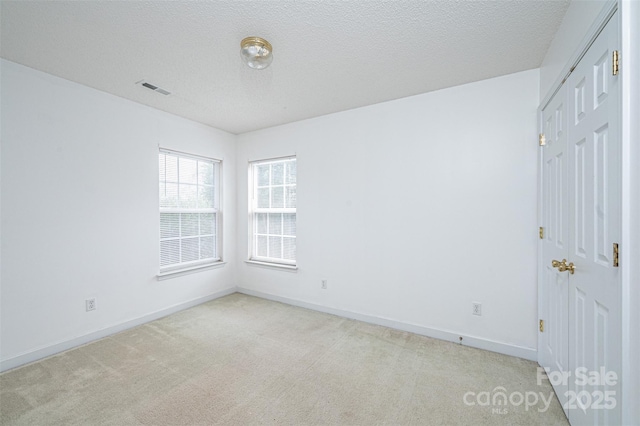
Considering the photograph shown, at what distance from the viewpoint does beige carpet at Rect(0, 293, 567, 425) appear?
169 centimetres

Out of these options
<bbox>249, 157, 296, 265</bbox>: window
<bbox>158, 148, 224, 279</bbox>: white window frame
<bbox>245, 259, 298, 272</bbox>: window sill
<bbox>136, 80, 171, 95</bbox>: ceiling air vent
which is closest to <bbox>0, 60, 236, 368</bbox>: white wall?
<bbox>158, 148, 224, 279</bbox>: white window frame

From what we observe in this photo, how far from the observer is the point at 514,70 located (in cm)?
234

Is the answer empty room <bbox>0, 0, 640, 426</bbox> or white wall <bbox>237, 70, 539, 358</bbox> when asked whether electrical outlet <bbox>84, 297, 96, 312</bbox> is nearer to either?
empty room <bbox>0, 0, 640, 426</bbox>

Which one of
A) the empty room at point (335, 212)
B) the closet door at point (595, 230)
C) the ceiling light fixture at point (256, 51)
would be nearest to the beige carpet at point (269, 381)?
the empty room at point (335, 212)

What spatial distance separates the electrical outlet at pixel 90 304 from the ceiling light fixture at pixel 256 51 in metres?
2.79

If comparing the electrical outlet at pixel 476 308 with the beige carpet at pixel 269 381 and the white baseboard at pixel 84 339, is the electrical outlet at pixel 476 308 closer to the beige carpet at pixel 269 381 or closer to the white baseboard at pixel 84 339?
the beige carpet at pixel 269 381

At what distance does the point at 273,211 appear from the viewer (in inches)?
158

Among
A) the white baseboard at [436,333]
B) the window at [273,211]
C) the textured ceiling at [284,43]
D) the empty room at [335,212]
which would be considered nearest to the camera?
the empty room at [335,212]

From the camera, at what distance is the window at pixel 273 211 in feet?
12.6

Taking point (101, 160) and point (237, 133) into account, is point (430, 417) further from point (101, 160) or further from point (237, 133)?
point (237, 133)

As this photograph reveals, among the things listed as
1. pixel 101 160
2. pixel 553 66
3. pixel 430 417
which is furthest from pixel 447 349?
pixel 101 160

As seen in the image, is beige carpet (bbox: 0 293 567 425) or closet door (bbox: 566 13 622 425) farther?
beige carpet (bbox: 0 293 567 425)

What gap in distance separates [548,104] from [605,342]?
1.72 meters

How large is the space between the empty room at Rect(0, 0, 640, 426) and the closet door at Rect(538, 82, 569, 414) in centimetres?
3
